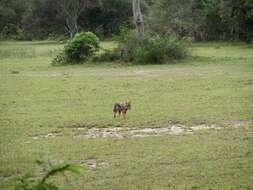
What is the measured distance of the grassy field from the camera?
7.63 meters

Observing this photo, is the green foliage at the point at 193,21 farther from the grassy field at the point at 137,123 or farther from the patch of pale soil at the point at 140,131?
the patch of pale soil at the point at 140,131

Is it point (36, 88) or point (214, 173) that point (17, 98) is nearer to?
point (36, 88)

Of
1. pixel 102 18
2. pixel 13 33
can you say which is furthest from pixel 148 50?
pixel 13 33

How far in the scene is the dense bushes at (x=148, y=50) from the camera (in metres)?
25.6

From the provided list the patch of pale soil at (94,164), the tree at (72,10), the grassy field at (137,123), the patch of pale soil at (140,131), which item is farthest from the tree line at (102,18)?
the patch of pale soil at (94,164)

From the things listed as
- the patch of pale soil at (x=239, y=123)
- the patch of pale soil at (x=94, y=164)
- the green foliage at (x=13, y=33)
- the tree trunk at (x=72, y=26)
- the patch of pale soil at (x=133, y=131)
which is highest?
the patch of pale soil at (x=94, y=164)

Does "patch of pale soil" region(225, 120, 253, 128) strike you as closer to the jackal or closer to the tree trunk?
the jackal

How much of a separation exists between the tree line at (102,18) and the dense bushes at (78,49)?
42.7ft

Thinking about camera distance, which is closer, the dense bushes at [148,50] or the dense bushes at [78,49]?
the dense bushes at [148,50]

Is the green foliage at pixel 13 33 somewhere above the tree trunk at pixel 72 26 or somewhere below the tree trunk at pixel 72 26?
below

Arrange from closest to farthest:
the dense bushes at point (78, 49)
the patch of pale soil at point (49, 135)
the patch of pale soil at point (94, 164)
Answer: the patch of pale soil at point (94, 164) → the patch of pale soil at point (49, 135) → the dense bushes at point (78, 49)

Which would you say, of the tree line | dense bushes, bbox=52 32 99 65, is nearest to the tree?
the tree line

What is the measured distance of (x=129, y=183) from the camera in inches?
285

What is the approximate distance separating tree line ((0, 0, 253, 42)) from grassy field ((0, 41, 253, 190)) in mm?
18179
